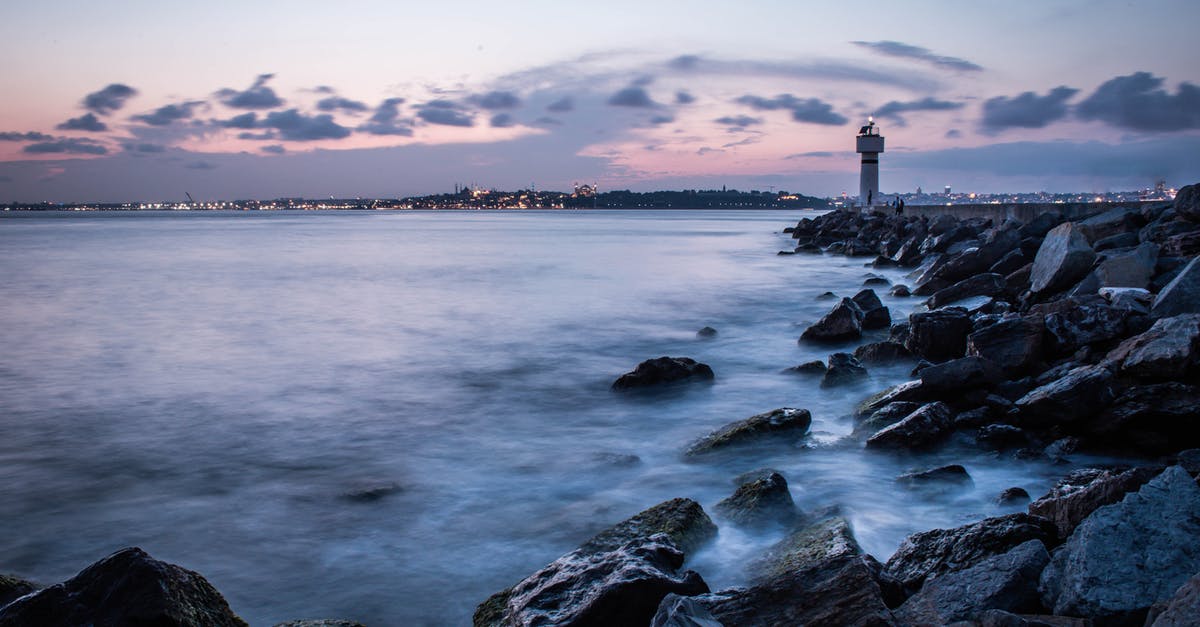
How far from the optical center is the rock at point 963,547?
9.16 ft

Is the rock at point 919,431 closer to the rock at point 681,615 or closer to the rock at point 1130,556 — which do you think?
the rock at point 1130,556

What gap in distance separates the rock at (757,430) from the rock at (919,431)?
603mm

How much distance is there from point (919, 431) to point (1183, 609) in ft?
10.8

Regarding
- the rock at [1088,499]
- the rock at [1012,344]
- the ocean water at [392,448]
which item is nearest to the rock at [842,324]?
the ocean water at [392,448]

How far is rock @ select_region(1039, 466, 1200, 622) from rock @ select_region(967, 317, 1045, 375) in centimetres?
312

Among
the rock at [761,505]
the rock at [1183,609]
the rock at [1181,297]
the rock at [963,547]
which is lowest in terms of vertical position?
the rock at [761,505]

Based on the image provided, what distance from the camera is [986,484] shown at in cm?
438

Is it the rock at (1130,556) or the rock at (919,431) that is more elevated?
the rock at (1130,556)

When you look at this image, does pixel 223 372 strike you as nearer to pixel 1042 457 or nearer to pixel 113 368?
pixel 113 368

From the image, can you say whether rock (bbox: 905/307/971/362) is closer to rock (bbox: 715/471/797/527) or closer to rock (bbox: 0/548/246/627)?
rock (bbox: 715/471/797/527)

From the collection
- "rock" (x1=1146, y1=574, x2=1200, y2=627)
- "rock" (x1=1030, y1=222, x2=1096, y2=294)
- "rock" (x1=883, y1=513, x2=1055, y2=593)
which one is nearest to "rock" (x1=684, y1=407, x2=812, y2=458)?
"rock" (x1=883, y1=513, x2=1055, y2=593)

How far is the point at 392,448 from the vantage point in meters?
6.00

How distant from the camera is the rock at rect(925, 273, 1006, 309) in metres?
8.95

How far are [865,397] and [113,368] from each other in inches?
330
